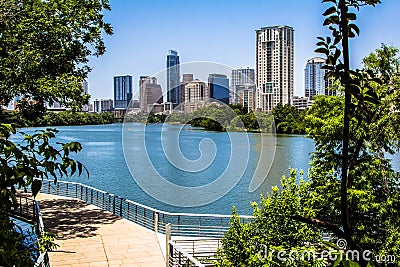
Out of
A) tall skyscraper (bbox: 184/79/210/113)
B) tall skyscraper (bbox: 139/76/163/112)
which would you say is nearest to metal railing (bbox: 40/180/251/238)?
tall skyscraper (bbox: 139/76/163/112)

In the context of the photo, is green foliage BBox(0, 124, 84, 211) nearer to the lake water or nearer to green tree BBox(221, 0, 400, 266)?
green tree BBox(221, 0, 400, 266)

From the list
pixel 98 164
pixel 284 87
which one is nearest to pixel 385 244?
pixel 98 164

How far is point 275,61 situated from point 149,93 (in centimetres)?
4612

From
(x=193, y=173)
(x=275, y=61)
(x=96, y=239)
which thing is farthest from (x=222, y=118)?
(x=275, y=61)

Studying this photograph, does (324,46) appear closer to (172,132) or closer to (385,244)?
(385,244)

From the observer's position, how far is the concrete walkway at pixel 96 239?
905 cm

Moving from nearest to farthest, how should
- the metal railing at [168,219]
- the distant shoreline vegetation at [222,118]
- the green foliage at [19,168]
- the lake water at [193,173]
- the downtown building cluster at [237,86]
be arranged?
the green foliage at [19,168], the metal railing at [168,219], the downtown building cluster at [237,86], the lake water at [193,173], the distant shoreline vegetation at [222,118]

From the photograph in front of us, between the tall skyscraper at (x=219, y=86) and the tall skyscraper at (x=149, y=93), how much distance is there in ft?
7.42

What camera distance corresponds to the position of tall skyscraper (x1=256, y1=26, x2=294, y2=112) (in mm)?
61469

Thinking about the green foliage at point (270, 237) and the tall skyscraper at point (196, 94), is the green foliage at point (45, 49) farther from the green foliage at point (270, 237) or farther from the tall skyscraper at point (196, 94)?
the tall skyscraper at point (196, 94)

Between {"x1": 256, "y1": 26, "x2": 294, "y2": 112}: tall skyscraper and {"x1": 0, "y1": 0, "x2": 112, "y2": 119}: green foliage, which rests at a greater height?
{"x1": 256, "y1": 26, "x2": 294, "y2": 112}: tall skyscraper

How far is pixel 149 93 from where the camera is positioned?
1961 cm

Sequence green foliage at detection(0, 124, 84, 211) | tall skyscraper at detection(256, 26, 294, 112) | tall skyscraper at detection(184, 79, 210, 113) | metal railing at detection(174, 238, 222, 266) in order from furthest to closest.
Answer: tall skyscraper at detection(256, 26, 294, 112) < tall skyscraper at detection(184, 79, 210, 113) < metal railing at detection(174, 238, 222, 266) < green foliage at detection(0, 124, 84, 211)

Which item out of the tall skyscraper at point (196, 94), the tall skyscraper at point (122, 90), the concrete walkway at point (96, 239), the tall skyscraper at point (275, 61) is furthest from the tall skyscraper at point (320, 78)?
the tall skyscraper at point (275, 61)
